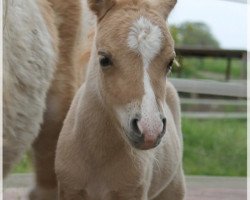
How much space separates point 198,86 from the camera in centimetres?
841

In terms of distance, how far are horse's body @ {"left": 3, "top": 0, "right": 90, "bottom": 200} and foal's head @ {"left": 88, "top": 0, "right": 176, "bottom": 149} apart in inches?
22.9

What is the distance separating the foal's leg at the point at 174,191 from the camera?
4.26 metres

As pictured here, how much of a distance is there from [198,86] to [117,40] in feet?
17.5

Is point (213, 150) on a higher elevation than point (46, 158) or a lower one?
lower

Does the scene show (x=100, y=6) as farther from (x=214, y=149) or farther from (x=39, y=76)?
(x=214, y=149)

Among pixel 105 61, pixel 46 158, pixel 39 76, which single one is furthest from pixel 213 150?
pixel 105 61

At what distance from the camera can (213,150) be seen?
30.5ft

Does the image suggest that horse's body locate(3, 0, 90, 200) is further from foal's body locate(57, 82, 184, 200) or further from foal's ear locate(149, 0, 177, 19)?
foal's ear locate(149, 0, 177, 19)

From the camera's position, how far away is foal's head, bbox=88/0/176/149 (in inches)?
117

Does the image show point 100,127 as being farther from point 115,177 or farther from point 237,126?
point 237,126

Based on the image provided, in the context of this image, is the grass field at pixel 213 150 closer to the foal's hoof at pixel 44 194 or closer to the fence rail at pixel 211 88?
the fence rail at pixel 211 88

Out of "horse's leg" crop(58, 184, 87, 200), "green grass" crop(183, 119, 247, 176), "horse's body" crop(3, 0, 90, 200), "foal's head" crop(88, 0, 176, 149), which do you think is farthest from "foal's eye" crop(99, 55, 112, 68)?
"green grass" crop(183, 119, 247, 176)

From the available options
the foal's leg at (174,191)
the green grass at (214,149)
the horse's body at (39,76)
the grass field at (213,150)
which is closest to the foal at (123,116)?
the foal's leg at (174,191)

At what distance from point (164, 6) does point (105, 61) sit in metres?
0.42
